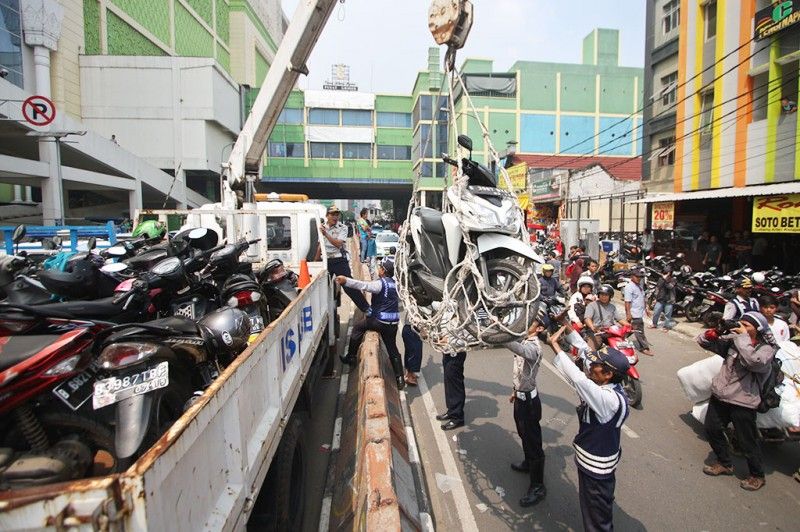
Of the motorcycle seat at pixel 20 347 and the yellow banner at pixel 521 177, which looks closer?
the motorcycle seat at pixel 20 347

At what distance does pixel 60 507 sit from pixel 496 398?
5567 millimetres

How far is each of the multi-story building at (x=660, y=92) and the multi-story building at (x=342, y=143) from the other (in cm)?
2319

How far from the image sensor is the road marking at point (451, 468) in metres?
3.77

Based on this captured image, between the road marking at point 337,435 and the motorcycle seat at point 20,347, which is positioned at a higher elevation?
the motorcycle seat at point 20,347

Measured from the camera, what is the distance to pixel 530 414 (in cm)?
419

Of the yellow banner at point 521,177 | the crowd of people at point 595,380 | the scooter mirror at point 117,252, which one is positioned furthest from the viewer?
the yellow banner at point 521,177

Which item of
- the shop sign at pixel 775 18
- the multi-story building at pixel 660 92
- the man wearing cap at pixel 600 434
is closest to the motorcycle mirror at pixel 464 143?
the man wearing cap at pixel 600 434

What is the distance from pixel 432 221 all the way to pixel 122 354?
91.7 inches

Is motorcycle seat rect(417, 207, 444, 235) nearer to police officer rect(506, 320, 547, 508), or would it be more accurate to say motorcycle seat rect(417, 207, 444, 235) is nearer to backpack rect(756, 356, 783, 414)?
police officer rect(506, 320, 547, 508)

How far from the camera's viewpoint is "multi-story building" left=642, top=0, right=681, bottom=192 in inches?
689

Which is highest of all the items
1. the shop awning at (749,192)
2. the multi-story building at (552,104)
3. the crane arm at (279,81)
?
the multi-story building at (552,104)

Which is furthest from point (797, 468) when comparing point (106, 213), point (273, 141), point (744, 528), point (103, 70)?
point (273, 141)

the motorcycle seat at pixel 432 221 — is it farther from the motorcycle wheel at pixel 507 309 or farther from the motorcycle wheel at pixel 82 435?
the motorcycle wheel at pixel 82 435

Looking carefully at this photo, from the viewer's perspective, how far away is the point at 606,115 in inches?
1581
